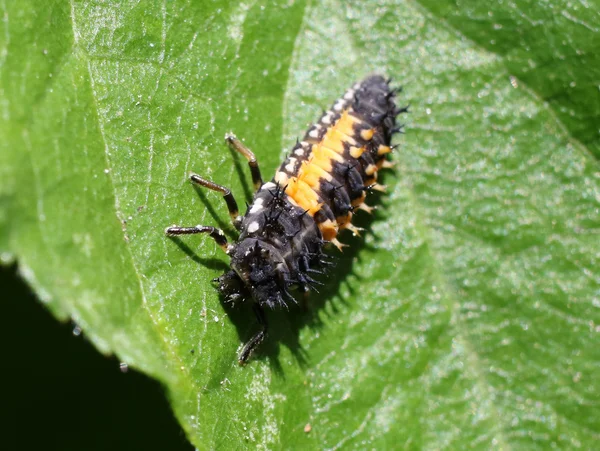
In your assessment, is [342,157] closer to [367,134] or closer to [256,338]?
[367,134]

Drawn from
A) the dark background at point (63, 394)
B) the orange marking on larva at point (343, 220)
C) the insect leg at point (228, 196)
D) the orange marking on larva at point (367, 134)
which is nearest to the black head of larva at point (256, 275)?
the insect leg at point (228, 196)

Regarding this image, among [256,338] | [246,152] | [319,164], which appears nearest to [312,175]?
[319,164]

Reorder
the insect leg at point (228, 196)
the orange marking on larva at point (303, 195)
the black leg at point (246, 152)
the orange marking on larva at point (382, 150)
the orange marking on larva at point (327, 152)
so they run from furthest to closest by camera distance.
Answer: the orange marking on larva at point (382, 150) → the orange marking on larva at point (327, 152) → the orange marking on larva at point (303, 195) → the black leg at point (246, 152) → the insect leg at point (228, 196)

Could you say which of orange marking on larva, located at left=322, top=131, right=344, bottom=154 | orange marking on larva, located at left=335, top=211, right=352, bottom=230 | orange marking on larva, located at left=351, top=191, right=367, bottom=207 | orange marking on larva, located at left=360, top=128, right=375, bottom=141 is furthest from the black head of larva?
orange marking on larva, located at left=360, top=128, right=375, bottom=141

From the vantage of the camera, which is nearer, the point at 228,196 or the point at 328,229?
the point at 228,196

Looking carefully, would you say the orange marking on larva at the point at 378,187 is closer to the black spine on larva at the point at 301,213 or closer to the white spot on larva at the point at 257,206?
the black spine on larva at the point at 301,213

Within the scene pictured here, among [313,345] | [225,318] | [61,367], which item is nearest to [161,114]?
[225,318]

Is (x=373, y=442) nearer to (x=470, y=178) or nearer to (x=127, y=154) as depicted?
(x=470, y=178)
